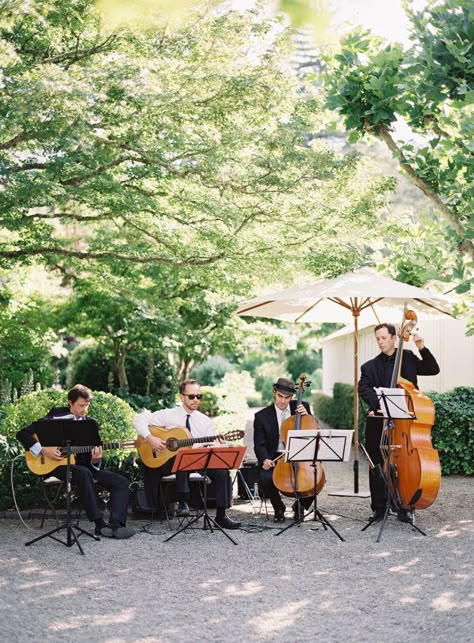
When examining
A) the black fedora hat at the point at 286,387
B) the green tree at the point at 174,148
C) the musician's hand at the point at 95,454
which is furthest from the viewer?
the green tree at the point at 174,148

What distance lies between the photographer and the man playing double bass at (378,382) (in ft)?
29.3

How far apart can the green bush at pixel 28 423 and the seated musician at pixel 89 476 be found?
0.99 meters

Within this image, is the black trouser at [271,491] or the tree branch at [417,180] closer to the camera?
the black trouser at [271,491]

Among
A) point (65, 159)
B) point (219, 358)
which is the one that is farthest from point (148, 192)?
point (219, 358)

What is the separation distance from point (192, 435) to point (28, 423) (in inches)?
102

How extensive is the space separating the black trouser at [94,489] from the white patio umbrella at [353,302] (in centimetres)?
254

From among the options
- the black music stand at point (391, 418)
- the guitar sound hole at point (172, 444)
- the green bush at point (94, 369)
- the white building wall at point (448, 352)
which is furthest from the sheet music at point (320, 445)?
the green bush at point (94, 369)

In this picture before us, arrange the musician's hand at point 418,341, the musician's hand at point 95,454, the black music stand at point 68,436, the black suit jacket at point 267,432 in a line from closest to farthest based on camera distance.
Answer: the black music stand at point 68,436 < the musician's hand at point 95,454 < the musician's hand at point 418,341 < the black suit jacket at point 267,432

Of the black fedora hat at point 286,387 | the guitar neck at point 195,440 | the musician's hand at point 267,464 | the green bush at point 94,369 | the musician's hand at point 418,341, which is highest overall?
the green bush at point 94,369

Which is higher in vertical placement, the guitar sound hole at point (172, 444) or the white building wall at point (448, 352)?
the white building wall at point (448, 352)

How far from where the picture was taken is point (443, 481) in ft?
41.2

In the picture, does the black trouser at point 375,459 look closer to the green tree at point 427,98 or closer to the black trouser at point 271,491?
the black trouser at point 271,491

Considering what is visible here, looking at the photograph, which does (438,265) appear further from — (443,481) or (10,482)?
(10,482)

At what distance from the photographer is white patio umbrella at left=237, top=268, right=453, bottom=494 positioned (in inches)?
381
